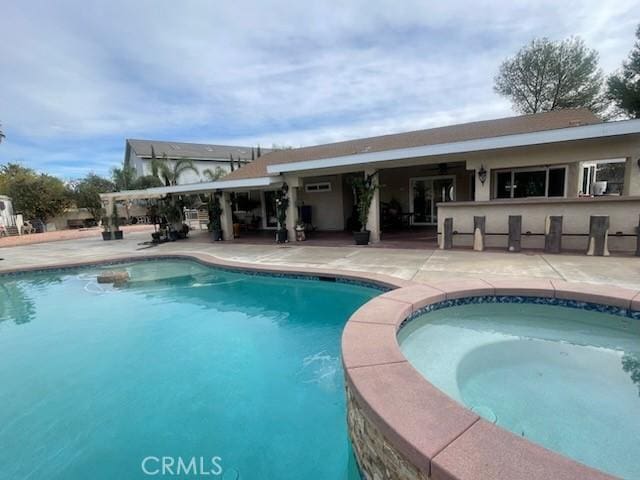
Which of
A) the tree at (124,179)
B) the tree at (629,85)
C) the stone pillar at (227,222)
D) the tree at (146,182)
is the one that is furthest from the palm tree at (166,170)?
the tree at (629,85)

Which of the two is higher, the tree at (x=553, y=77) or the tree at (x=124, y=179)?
the tree at (x=553, y=77)

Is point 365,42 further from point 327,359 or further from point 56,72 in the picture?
point 327,359

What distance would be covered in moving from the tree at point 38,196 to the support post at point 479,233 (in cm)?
3281

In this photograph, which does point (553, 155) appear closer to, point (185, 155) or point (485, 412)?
point (485, 412)

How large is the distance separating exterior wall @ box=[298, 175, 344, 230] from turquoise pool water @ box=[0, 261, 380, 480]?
26.3 ft

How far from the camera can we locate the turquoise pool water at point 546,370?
2561 millimetres

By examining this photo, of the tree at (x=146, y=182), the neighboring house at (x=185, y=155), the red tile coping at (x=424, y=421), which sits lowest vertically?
the red tile coping at (x=424, y=421)

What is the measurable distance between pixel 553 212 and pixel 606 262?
5.88ft

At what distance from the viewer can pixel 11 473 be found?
284 centimetres

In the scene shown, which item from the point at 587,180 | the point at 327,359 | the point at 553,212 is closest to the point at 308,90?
the point at 553,212

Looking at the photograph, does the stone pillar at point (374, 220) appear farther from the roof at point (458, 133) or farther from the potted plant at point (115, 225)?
the potted plant at point (115, 225)

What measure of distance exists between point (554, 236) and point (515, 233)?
31.5 inches

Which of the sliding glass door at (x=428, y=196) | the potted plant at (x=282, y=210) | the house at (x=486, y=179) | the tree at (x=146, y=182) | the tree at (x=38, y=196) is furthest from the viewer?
the tree at (x=38, y=196)

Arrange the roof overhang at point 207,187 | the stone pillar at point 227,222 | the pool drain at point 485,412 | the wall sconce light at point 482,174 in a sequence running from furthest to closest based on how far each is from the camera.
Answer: the stone pillar at point 227,222 < the roof overhang at point 207,187 < the wall sconce light at point 482,174 < the pool drain at point 485,412
